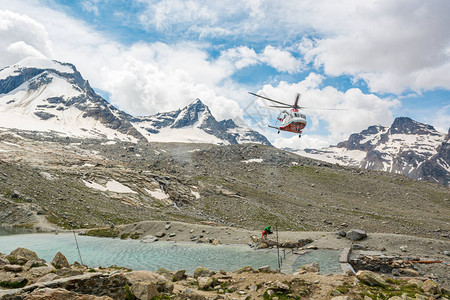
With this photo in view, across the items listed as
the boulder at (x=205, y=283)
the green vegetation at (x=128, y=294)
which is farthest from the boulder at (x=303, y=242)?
the green vegetation at (x=128, y=294)

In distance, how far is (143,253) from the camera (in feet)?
104

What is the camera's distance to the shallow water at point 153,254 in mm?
26141

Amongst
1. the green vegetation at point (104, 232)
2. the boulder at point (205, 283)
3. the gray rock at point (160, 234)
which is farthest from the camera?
the green vegetation at point (104, 232)

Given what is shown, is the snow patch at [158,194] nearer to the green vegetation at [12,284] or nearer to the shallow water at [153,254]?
the shallow water at [153,254]

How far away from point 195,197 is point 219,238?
1565 inches

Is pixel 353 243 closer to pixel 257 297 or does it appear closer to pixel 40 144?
pixel 257 297

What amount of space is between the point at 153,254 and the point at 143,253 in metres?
1.51

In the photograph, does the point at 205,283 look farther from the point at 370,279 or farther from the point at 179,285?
the point at 370,279

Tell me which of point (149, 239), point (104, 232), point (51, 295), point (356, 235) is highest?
point (51, 295)

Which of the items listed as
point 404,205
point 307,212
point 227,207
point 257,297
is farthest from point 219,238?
point 404,205

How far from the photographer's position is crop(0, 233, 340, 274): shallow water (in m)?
26.1

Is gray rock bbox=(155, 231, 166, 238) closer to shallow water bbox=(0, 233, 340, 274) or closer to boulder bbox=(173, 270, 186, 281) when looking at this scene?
shallow water bbox=(0, 233, 340, 274)

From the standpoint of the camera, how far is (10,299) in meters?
8.84

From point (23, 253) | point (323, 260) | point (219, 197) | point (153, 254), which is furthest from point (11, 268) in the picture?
point (219, 197)
